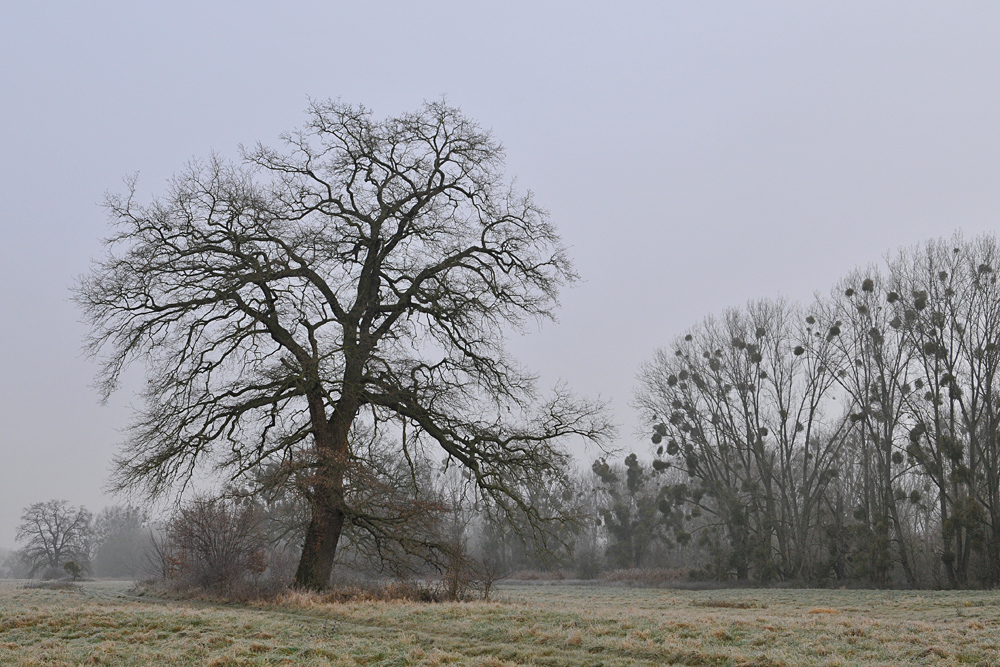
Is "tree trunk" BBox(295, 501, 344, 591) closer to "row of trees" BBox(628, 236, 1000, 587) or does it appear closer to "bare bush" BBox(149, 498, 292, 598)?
"bare bush" BBox(149, 498, 292, 598)

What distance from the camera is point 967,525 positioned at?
2770cm

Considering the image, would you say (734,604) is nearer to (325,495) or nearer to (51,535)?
(325,495)

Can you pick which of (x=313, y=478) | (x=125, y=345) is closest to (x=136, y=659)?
(x=313, y=478)

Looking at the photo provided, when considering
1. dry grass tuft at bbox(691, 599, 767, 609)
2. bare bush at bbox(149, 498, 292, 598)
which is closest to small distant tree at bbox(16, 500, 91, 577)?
bare bush at bbox(149, 498, 292, 598)

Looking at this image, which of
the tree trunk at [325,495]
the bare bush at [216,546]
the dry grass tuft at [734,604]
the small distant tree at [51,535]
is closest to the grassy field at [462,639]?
the tree trunk at [325,495]

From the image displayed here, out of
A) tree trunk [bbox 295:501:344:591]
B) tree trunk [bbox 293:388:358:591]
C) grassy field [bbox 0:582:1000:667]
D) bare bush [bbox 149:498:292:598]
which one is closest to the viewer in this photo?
grassy field [bbox 0:582:1000:667]

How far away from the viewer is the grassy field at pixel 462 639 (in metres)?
8.59

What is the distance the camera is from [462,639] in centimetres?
1045

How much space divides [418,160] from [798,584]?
1102 inches

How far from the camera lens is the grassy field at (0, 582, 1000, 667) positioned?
859 cm

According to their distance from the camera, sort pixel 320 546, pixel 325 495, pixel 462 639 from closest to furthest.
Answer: pixel 462 639, pixel 325 495, pixel 320 546

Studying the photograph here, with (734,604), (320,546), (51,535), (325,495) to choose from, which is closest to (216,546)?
(320,546)

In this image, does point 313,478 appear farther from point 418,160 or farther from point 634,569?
point 634,569

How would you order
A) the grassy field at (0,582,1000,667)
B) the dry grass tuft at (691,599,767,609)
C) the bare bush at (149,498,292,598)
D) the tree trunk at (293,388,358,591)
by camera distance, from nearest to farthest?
the grassy field at (0,582,1000,667), the tree trunk at (293,388,358,591), the bare bush at (149,498,292,598), the dry grass tuft at (691,599,767,609)
